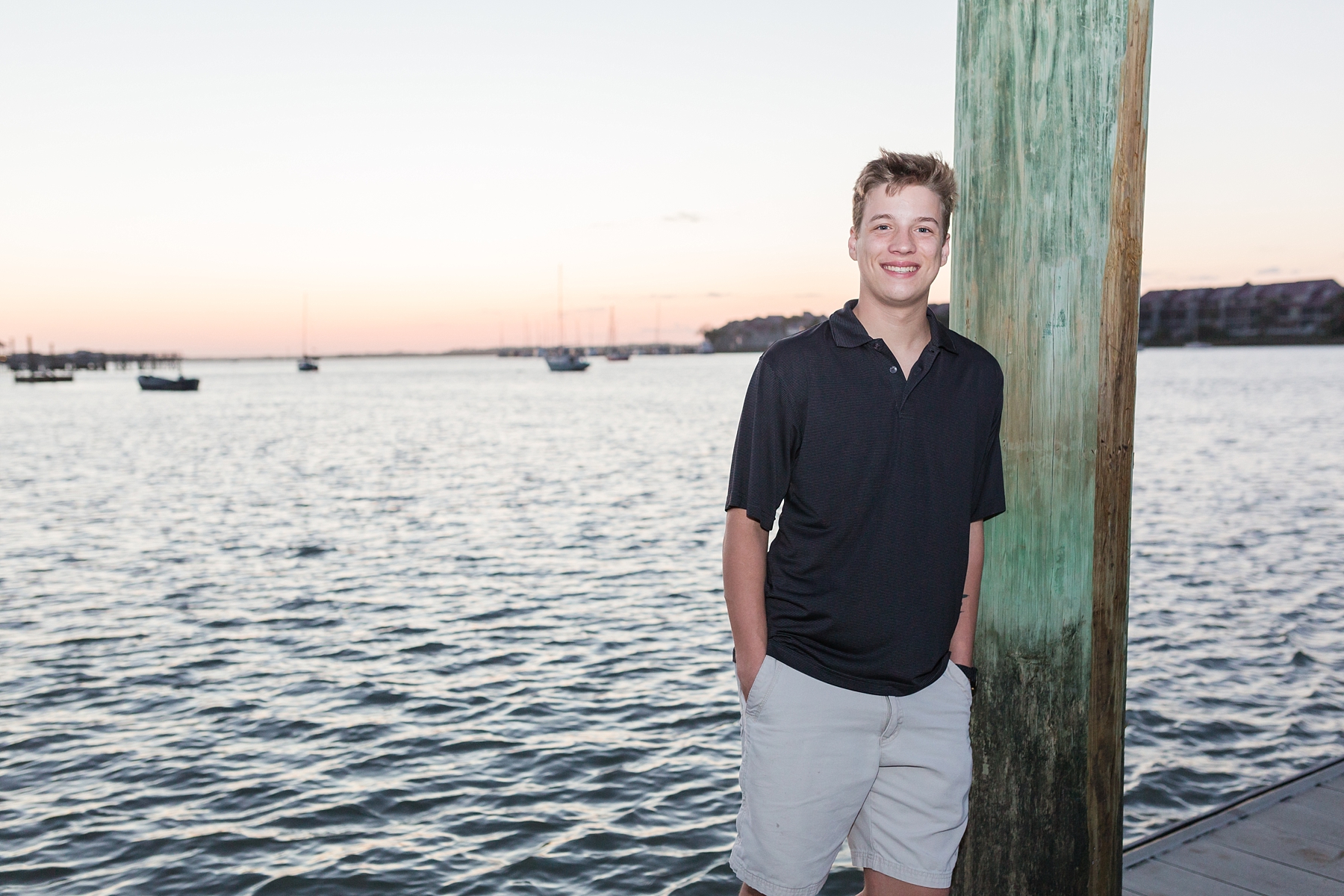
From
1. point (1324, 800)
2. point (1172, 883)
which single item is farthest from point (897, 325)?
point (1324, 800)

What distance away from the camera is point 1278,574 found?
1229cm

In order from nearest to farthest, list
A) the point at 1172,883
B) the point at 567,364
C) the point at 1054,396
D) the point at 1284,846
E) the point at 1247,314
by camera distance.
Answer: the point at 1054,396 < the point at 1172,883 < the point at 1284,846 < the point at 567,364 < the point at 1247,314

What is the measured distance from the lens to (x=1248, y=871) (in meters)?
3.80

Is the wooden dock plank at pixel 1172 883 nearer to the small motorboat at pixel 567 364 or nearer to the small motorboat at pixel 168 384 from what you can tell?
the small motorboat at pixel 168 384

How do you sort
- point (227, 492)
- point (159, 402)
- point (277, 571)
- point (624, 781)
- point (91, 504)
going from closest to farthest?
1. point (624, 781)
2. point (277, 571)
3. point (91, 504)
4. point (227, 492)
5. point (159, 402)

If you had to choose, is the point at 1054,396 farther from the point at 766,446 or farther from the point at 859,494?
the point at 766,446

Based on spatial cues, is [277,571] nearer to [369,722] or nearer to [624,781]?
[369,722]

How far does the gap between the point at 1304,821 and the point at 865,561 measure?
10.5ft

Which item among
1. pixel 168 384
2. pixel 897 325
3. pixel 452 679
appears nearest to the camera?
pixel 897 325

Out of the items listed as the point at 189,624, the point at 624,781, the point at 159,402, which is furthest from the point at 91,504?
the point at 159,402

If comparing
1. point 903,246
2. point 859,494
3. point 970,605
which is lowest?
point 970,605

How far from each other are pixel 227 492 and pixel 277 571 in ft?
34.3

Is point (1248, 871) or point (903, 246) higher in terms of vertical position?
point (903, 246)

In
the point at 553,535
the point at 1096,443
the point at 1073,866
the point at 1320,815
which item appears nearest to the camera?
the point at 1096,443
